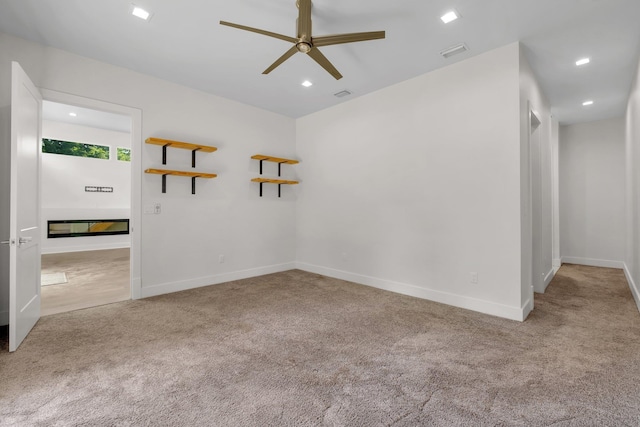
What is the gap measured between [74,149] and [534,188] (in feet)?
31.5

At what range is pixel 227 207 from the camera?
464 cm

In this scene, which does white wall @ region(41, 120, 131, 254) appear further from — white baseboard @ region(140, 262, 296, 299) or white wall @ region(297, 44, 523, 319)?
white wall @ region(297, 44, 523, 319)

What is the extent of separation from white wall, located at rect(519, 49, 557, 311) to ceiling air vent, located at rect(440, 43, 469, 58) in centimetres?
56

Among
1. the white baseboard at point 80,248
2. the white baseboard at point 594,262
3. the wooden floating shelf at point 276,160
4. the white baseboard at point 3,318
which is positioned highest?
the wooden floating shelf at point 276,160

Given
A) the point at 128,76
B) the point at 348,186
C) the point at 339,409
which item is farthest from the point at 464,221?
the point at 128,76

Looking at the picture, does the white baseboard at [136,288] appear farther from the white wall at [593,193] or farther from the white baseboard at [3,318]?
the white wall at [593,193]

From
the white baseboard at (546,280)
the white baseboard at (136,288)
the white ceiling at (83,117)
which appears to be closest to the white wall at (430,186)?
the white baseboard at (546,280)

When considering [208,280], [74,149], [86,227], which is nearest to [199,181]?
[208,280]

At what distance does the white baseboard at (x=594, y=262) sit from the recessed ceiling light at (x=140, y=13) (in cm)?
768

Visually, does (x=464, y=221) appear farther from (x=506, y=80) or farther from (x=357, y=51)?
(x=357, y=51)

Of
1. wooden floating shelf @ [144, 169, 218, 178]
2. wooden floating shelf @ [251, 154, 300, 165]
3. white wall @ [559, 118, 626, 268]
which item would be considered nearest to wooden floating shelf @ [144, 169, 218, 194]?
wooden floating shelf @ [144, 169, 218, 178]

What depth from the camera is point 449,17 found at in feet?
8.64

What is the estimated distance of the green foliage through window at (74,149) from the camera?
7.26 meters

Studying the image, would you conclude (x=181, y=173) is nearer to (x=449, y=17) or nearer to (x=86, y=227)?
(x=449, y=17)
